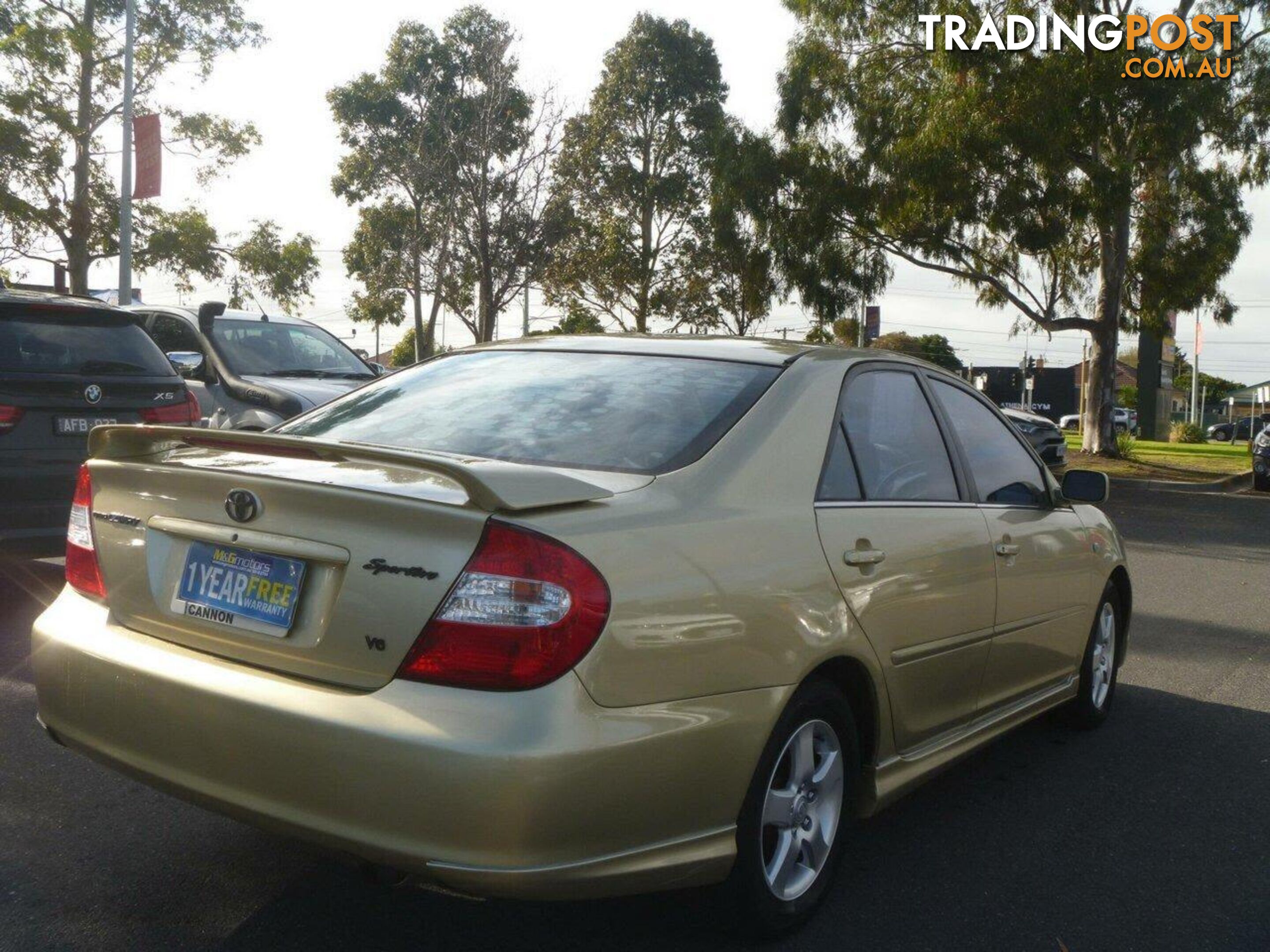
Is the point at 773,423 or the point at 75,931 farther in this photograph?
the point at 773,423

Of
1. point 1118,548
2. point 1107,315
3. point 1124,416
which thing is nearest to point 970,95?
point 1107,315

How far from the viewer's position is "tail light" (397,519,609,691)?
2561 mm

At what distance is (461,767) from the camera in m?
2.51

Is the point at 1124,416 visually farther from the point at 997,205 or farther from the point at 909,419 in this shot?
the point at 909,419

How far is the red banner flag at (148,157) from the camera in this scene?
21062 millimetres

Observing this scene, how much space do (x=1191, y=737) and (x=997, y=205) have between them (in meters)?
19.2

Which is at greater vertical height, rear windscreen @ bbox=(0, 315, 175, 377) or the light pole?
the light pole

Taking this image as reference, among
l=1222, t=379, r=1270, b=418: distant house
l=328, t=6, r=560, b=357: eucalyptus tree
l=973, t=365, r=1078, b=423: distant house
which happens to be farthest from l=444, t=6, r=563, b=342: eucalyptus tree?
l=973, t=365, r=1078, b=423: distant house

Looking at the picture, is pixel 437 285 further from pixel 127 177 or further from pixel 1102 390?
pixel 1102 390

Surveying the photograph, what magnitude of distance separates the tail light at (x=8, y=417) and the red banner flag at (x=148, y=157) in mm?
15441

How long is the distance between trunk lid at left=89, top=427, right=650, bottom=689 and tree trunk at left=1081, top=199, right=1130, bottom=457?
23500 millimetres

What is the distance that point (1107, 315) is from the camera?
25000 mm

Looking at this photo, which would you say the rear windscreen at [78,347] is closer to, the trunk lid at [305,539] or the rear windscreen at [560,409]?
the rear windscreen at [560,409]

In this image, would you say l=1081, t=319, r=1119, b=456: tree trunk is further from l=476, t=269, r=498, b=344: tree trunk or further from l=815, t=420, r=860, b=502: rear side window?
l=815, t=420, r=860, b=502: rear side window
